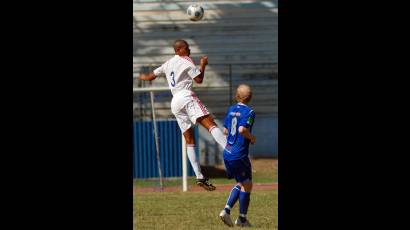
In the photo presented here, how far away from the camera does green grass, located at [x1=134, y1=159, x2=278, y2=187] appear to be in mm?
20975

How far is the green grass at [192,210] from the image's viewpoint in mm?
11680

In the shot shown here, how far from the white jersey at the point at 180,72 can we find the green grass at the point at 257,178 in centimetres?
843

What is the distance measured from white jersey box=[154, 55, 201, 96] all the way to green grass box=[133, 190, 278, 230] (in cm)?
184

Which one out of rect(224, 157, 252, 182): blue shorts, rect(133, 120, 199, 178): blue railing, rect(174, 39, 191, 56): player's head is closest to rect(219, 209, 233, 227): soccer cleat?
rect(224, 157, 252, 182): blue shorts

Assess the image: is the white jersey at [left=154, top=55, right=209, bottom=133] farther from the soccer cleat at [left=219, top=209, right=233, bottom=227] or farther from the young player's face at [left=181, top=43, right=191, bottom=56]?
the soccer cleat at [left=219, top=209, right=233, bottom=227]

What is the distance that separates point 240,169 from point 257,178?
10249mm

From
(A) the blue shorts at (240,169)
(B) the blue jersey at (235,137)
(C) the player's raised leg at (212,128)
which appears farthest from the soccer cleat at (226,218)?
(C) the player's raised leg at (212,128)

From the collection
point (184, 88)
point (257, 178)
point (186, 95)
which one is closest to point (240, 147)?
point (186, 95)

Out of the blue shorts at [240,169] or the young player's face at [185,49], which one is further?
the young player's face at [185,49]

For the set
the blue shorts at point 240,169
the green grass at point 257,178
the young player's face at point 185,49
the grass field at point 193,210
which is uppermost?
the young player's face at point 185,49

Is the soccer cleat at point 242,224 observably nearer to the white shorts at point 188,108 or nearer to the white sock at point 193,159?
the white sock at point 193,159
